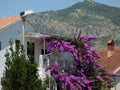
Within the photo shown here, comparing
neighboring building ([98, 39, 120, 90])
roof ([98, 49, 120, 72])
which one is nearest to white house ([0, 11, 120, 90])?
neighboring building ([98, 39, 120, 90])

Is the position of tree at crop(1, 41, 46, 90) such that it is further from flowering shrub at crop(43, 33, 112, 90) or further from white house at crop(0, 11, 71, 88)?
flowering shrub at crop(43, 33, 112, 90)

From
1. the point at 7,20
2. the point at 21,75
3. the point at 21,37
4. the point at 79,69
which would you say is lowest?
the point at 79,69

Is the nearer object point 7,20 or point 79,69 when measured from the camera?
point 7,20

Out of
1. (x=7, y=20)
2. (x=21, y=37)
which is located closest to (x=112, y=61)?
(x=7, y=20)

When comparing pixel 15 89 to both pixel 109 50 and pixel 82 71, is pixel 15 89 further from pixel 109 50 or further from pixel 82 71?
pixel 109 50

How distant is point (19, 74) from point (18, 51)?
1.61m

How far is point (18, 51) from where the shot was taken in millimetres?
26016

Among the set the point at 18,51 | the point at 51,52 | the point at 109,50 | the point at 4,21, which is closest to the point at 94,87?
the point at 51,52

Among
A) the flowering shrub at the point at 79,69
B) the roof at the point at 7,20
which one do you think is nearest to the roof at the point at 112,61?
the flowering shrub at the point at 79,69

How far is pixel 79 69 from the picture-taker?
131 ft

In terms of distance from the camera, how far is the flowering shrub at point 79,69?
3778 cm

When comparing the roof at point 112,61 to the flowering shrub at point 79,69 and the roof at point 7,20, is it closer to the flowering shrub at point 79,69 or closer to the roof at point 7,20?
the flowering shrub at point 79,69

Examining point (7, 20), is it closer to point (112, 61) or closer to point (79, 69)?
point (79, 69)

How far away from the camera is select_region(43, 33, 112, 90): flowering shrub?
124ft
